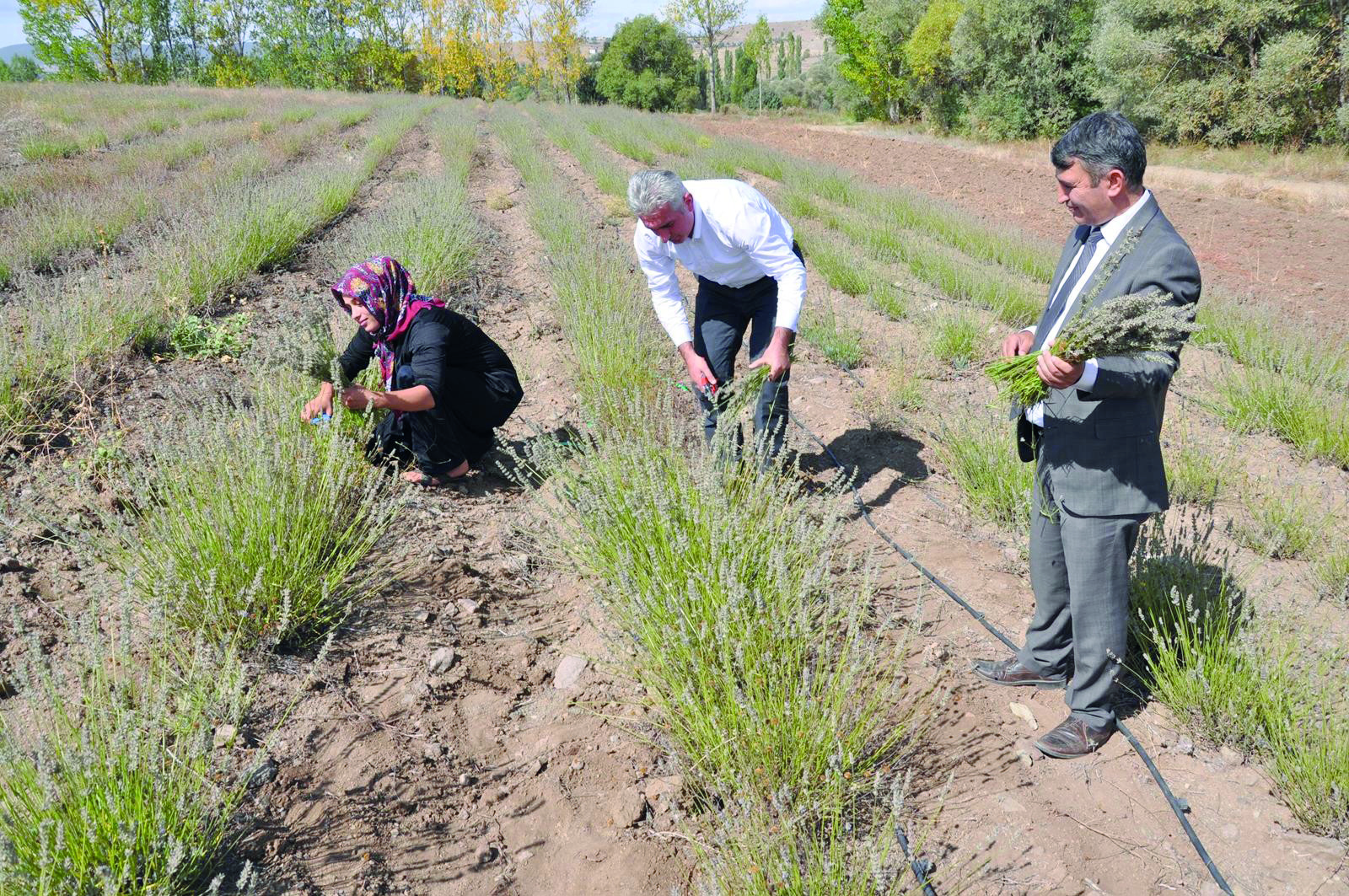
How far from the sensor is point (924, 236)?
330 inches

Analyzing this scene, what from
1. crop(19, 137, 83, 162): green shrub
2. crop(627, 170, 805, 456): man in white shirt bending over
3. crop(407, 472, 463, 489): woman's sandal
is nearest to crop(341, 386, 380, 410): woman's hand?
crop(407, 472, 463, 489): woman's sandal

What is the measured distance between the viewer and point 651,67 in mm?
46312

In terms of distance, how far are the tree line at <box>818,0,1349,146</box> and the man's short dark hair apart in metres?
18.0

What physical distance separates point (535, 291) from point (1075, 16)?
24.6 meters

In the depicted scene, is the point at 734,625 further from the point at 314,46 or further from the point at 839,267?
the point at 314,46

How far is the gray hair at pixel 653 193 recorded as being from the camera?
9.67 feet

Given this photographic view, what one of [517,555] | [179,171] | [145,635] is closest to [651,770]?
[517,555]

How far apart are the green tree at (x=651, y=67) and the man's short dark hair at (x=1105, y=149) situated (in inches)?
1847

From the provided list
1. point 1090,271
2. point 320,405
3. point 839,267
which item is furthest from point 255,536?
point 839,267

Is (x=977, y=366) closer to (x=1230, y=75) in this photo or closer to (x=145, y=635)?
(x=145, y=635)

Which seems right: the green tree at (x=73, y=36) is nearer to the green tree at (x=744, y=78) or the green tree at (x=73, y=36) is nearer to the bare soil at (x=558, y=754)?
the green tree at (x=744, y=78)

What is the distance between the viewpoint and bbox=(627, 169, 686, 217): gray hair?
116 inches

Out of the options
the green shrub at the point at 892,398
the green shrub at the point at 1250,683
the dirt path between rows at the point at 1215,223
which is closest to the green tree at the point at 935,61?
the dirt path between rows at the point at 1215,223

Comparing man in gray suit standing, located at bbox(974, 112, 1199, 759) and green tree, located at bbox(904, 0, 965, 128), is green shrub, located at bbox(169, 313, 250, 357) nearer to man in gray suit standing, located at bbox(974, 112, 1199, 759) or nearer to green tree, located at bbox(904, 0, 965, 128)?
man in gray suit standing, located at bbox(974, 112, 1199, 759)
